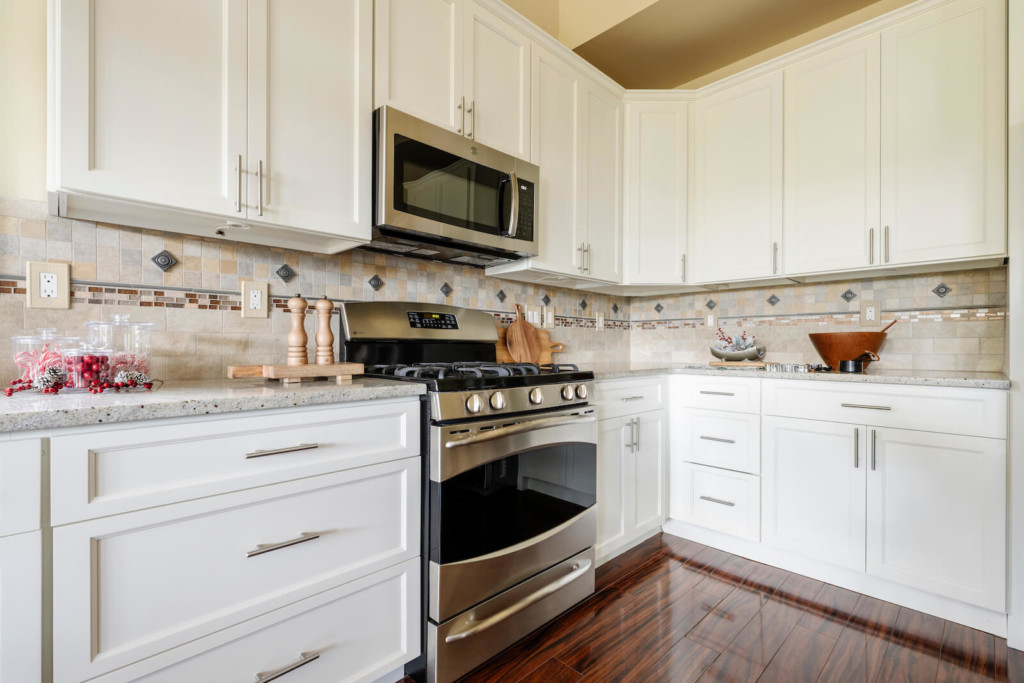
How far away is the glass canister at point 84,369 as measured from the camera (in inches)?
45.9

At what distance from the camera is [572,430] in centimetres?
187

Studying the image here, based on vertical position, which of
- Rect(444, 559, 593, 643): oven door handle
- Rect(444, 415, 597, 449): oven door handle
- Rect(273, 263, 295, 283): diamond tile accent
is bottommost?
Rect(444, 559, 593, 643): oven door handle

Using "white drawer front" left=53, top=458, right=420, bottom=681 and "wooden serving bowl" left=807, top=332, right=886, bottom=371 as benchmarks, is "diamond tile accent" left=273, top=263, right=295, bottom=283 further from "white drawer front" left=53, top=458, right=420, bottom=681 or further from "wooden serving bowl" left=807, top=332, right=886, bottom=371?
"wooden serving bowl" left=807, top=332, right=886, bottom=371

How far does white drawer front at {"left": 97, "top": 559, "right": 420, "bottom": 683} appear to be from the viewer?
1061 mm

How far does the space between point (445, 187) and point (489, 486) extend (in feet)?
3.68

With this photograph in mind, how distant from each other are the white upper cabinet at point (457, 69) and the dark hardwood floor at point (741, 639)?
1961 millimetres

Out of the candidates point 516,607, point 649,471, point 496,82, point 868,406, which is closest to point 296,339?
point 516,607

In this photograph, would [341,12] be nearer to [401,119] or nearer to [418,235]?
[401,119]

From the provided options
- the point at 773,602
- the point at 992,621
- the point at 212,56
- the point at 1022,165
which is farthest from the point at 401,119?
the point at 992,621

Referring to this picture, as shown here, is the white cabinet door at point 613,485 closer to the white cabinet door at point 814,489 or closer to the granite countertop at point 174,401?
the white cabinet door at point 814,489

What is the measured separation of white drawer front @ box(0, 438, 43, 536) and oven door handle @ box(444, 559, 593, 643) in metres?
1.06

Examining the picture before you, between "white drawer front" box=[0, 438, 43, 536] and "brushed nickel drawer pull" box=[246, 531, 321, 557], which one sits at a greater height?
"white drawer front" box=[0, 438, 43, 536]

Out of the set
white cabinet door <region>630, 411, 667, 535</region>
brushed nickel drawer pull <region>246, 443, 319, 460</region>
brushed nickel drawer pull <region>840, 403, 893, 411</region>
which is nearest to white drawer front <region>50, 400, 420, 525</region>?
brushed nickel drawer pull <region>246, 443, 319, 460</region>

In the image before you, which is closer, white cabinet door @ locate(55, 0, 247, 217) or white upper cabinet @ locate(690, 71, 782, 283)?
white cabinet door @ locate(55, 0, 247, 217)
